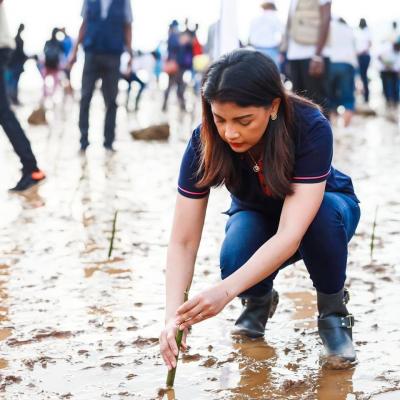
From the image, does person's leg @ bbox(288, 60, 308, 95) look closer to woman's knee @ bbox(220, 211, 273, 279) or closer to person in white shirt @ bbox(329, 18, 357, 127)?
person in white shirt @ bbox(329, 18, 357, 127)

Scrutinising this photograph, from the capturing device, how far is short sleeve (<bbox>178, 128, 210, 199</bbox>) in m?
2.85

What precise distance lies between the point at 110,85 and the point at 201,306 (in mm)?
6012

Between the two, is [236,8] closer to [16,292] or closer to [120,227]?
[120,227]

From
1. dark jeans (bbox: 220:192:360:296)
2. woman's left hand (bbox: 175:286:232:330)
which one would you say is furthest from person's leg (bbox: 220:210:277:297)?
woman's left hand (bbox: 175:286:232:330)

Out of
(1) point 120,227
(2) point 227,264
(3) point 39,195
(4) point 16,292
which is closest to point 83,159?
(3) point 39,195

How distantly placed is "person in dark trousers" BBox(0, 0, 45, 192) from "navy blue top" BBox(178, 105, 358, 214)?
136 inches

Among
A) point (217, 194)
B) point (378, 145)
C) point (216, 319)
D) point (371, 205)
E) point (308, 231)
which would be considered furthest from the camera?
point (378, 145)

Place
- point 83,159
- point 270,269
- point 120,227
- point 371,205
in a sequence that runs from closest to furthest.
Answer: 1. point 270,269
2. point 120,227
3. point 371,205
4. point 83,159

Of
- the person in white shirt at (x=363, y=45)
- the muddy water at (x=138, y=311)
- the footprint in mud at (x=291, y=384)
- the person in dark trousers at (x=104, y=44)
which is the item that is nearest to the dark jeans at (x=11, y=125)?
the muddy water at (x=138, y=311)

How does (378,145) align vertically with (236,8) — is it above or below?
below

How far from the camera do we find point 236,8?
6.29m

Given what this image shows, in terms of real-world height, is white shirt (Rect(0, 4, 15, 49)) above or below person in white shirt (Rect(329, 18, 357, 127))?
above

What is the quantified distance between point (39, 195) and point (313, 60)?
3.20m

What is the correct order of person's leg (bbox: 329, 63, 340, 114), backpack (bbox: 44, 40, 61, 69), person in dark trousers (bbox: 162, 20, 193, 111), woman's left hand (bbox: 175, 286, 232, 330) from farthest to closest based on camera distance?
backpack (bbox: 44, 40, 61, 69) → person in dark trousers (bbox: 162, 20, 193, 111) → person's leg (bbox: 329, 63, 340, 114) → woman's left hand (bbox: 175, 286, 232, 330)
